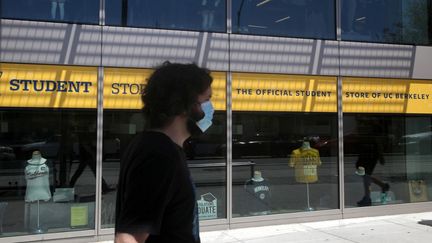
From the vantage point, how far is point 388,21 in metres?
9.01

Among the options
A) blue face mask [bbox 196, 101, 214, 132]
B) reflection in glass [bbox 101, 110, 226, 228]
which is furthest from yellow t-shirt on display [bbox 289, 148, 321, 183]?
blue face mask [bbox 196, 101, 214, 132]

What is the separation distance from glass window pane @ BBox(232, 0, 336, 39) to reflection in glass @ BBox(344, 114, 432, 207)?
1.68 metres

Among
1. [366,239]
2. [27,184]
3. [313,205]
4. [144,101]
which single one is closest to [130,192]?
[144,101]

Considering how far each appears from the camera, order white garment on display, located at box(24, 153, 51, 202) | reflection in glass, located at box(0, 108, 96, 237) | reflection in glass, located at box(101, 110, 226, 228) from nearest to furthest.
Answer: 1. reflection in glass, located at box(0, 108, 96, 237)
2. white garment on display, located at box(24, 153, 51, 202)
3. reflection in glass, located at box(101, 110, 226, 228)

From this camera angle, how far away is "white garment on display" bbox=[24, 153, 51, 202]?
6715 mm

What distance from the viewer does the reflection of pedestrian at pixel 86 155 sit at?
691 cm

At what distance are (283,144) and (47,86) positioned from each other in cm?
386

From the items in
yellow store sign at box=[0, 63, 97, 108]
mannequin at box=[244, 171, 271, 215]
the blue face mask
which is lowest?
mannequin at box=[244, 171, 271, 215]

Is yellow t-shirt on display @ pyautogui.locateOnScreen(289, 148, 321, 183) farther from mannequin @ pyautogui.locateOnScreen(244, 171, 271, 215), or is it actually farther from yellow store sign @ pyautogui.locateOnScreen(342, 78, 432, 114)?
yellow store sign @ pyautogui.locateOnScreen(342, 78, 432, 114)

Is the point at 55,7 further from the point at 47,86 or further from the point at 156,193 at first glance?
the point at 156,193

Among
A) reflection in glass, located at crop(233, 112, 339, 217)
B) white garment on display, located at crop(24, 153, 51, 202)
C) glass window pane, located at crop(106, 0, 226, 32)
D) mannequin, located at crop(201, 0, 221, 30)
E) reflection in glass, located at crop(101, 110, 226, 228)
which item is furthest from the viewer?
reflection in glass, located at crop(233, 112, 339, 217)

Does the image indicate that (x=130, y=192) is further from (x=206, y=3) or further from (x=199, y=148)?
(x=206, y=3)

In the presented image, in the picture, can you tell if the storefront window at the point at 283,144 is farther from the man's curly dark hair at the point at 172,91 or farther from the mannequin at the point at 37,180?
the man's curly dark hair at the point at 172,91

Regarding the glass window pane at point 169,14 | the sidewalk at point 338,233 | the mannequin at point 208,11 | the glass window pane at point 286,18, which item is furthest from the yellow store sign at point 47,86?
the sidewalk at point 338,233
